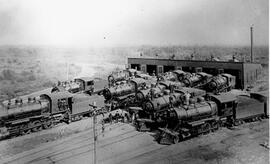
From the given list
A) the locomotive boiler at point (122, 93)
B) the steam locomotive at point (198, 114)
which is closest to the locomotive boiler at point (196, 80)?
the locomotive boiler at point (122, 93)

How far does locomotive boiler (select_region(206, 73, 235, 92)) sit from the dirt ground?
33.9ft

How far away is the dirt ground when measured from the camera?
14.1 metres

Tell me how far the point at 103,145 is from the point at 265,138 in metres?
10.0

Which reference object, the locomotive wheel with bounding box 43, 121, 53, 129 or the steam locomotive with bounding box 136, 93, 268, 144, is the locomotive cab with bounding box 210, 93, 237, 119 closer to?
the steam locomotive with bounding box 136, 93, 268, 144

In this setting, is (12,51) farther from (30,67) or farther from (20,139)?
(20,139)

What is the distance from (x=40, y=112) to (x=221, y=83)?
64.9 feet

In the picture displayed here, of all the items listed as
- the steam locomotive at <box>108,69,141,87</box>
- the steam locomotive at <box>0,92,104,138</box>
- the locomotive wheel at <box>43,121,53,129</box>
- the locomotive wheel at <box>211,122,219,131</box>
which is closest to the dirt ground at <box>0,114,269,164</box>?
the locomotive wheel at <box>211,122,219,131</box>

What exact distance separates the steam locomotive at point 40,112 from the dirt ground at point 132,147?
77 cm

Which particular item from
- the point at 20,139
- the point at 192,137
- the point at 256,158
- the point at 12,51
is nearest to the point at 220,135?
the point at 192,137

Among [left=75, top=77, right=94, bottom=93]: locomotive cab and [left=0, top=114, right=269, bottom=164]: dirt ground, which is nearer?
[left=0, top=114, right=269, bottom=164]: dirt ground

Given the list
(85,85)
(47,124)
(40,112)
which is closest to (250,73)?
(85,85)

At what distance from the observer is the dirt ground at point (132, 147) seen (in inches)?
556

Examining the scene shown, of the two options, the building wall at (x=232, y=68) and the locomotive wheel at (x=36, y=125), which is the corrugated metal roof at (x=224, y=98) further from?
the building wall at (x=232, y=68)

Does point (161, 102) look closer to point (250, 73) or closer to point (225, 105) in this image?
point (225, 105)
